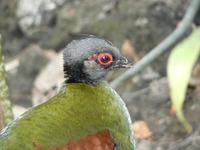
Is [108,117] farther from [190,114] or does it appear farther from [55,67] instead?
[55,67]

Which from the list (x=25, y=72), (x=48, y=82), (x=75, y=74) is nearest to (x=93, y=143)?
(x=75, y=74)

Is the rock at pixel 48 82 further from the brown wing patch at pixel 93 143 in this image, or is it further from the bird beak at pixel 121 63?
the brown wing patch at pixel 93 143

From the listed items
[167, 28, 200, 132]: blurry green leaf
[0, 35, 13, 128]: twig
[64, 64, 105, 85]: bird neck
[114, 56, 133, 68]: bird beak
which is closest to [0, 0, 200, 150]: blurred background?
[114, 56, 133, 68]: bird beak

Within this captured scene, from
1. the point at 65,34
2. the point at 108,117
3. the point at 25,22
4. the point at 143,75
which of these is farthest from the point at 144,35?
the point at 108,117

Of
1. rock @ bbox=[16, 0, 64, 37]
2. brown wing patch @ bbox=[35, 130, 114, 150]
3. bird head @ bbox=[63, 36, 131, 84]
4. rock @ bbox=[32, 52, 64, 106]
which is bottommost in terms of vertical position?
brown wing patch @ bbox=[35, 130, 114, 150]

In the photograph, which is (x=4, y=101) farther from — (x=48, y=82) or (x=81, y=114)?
(x=48, y=82)

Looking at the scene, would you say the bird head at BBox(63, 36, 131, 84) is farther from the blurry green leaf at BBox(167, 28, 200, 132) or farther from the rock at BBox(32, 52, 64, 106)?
the rock at BBox(32, 52, 64, 106)
